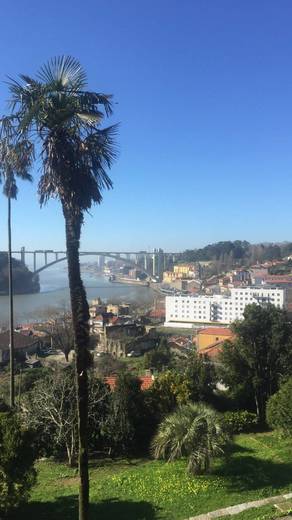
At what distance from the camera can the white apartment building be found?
4916 centimetres

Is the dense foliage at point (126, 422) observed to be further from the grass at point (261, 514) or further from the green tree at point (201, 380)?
the grass at point (261, 514)

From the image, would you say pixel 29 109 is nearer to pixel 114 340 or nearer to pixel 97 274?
pixel 114 340

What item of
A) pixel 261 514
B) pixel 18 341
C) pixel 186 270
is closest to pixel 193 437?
pixel 261 514

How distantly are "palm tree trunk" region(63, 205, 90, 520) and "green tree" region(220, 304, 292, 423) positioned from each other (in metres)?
7.27

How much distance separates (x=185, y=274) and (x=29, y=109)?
8869cm

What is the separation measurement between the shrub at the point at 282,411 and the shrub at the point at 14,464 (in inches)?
168

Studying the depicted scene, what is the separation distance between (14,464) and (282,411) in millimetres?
4526

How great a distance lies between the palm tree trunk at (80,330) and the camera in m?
3.83

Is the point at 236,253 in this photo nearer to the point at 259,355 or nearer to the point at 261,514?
the point at 259,355

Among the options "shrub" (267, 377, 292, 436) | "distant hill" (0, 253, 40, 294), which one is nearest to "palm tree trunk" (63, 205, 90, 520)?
"shrub" (267, 377, 292, 436)

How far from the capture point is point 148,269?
4181 inches

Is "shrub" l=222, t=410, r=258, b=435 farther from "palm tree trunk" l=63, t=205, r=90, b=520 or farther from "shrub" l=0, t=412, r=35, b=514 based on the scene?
"palm tree trunk" l=63, t=205, r=90, b=520

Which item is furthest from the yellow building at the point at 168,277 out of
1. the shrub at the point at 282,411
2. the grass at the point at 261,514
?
the grass at the point at 261,514

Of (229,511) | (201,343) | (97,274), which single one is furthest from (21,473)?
(97,274)
